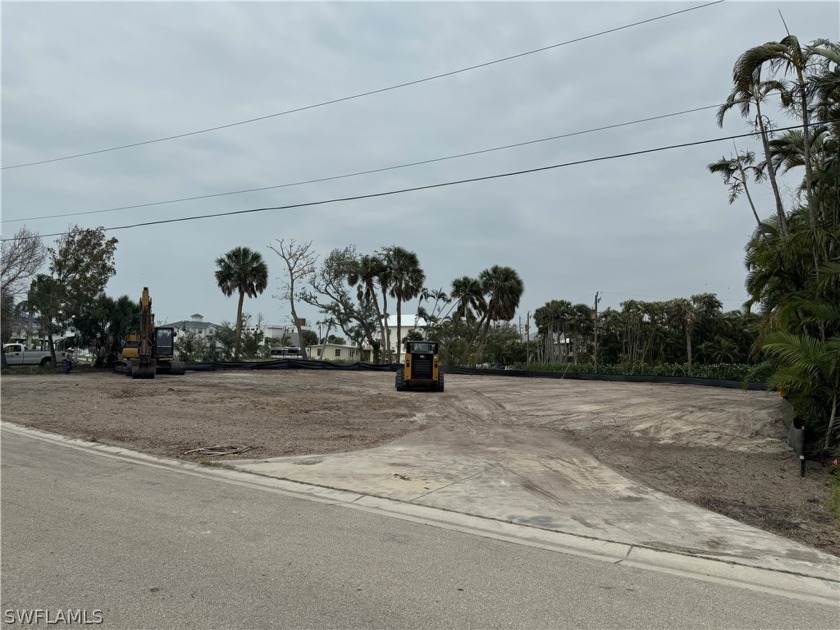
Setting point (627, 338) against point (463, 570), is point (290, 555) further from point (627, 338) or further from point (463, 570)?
point (627, 338)

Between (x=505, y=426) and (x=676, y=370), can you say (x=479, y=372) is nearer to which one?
(x=676, y=370)

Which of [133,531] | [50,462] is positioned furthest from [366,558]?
[50,462]

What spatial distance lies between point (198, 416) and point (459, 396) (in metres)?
12.3

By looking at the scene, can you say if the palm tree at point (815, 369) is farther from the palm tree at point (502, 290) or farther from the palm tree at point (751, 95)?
the palm tree at point (502, 290)

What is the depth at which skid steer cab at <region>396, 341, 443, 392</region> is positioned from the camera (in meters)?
28.7

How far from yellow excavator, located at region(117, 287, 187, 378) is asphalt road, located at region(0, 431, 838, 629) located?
1082 inches

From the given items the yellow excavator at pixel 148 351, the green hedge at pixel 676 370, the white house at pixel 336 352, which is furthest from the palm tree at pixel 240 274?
the white house at pixel 336 352

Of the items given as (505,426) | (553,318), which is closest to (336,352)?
(553,318)

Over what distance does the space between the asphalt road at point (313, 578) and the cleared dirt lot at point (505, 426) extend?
3143 mm

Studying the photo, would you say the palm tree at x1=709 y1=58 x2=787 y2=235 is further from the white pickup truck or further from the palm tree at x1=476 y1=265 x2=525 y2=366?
the white pickup truck

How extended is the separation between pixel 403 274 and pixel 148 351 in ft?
88.5

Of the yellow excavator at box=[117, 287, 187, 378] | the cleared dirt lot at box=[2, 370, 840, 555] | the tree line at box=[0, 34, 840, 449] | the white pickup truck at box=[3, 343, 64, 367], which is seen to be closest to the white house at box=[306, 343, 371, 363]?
the tree line at box=[0, 34, 840, 449]

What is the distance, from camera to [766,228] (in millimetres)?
19734

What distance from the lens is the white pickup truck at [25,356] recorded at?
144ft
